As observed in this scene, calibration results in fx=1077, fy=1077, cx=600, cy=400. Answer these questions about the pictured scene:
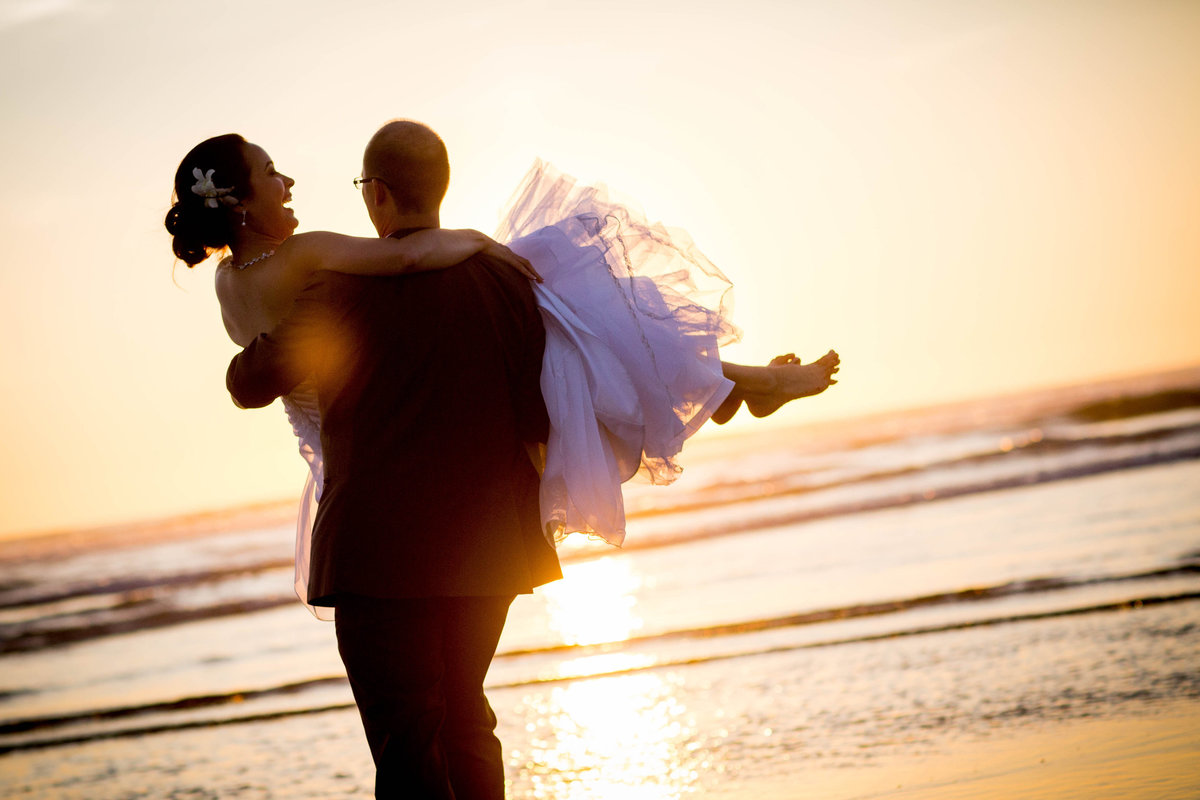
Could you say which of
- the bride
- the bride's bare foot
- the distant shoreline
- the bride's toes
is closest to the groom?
the bride

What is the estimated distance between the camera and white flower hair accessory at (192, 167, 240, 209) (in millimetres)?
2379

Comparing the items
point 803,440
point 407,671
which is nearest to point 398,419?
point 407,671

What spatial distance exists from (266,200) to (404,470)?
0.74 meters

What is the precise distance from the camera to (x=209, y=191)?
2379mm

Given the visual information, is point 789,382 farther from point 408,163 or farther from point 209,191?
point 209,191

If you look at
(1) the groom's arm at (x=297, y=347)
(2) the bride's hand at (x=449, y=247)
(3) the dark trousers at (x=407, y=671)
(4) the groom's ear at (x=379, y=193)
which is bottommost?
(3) the dark trousers at (x=407, y=671)

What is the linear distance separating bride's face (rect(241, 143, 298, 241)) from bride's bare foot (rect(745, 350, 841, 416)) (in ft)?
3.92

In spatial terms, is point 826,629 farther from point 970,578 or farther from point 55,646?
point 55,646

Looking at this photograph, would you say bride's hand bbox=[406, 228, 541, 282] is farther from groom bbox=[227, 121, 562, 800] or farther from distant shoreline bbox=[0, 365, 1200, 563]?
distant shoreline bbox=[0, 365, 1200, 563]

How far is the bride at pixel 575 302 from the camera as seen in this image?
7.62 ft

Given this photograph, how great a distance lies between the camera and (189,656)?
8.90 m

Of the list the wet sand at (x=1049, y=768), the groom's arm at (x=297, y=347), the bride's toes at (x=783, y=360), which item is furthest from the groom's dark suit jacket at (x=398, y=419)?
the wet sand at (x=1049, y=768)

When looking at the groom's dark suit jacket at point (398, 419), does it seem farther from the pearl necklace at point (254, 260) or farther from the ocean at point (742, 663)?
the ocean at point (742, 663)

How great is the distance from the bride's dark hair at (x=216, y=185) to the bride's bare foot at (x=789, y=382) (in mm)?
1302
